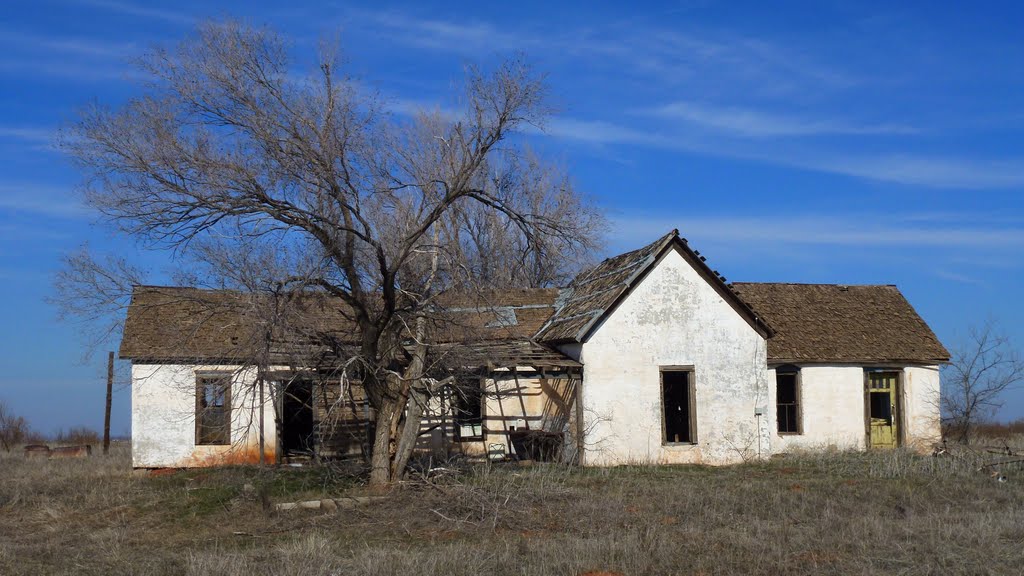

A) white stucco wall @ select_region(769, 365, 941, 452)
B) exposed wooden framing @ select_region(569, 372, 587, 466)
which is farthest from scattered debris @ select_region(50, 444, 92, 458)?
white stucco wall @ select_region(769, 365, 941, 452)

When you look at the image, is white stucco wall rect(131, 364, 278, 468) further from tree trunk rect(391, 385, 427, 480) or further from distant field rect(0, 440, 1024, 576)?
tree trunk rect(391, 385, 427, 480)

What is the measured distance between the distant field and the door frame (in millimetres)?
4451

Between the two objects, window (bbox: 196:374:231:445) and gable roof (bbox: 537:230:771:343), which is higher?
gable roof (bbox: 537:230:771:343)

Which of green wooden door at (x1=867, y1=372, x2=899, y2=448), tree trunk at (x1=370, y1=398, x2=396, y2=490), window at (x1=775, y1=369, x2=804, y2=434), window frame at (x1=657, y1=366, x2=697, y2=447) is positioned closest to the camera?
tree trunk at (x1=370, y1=398, x2=396, y2=490)

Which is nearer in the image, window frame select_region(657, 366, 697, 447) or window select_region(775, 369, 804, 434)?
window frame select_region(657, 366, 697, 447)

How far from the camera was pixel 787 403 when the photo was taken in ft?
80.3

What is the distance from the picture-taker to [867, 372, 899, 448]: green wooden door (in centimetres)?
2509

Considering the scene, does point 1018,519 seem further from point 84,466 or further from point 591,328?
point 84,466

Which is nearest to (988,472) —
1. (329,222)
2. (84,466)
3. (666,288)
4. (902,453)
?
(902,453)

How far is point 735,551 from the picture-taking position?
450 inches

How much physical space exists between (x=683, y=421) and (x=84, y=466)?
15.3 metres

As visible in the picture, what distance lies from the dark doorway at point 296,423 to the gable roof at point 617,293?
591cm

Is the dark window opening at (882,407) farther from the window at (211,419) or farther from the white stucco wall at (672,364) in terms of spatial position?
the window at (211,419)

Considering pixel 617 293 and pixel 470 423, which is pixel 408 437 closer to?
pixel 470 423
